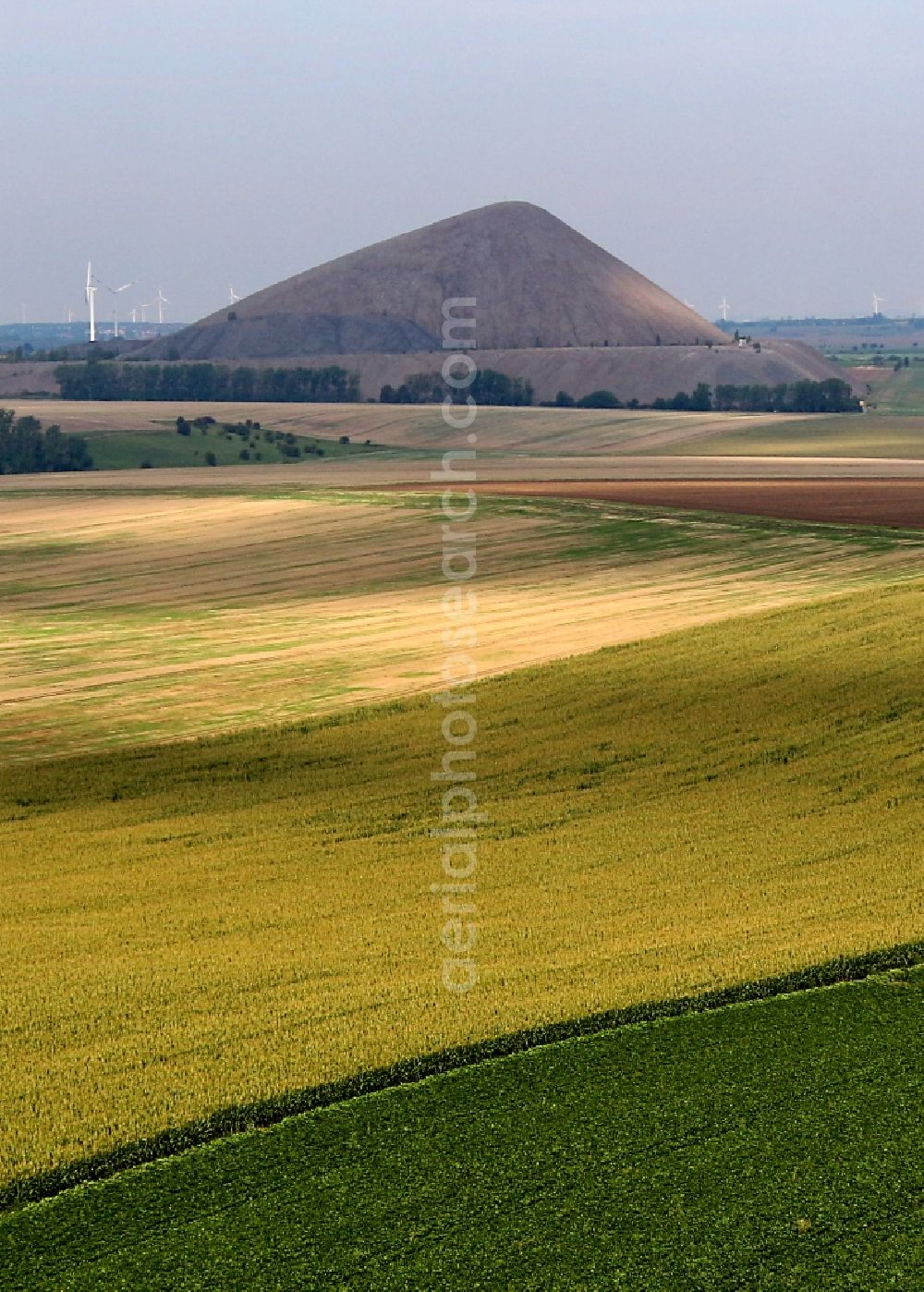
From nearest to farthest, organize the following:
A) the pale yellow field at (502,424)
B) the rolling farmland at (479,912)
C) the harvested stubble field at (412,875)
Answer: the rolling farmland at (479,912)
the harvested stubble field at (412,875)
the pale yellow field at (502,424)

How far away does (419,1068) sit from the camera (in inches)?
741

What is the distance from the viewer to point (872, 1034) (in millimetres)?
19344

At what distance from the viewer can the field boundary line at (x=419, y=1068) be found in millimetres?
16219

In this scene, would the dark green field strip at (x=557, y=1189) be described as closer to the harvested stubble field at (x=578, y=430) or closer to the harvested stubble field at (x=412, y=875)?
the harvested stubble field at (x=412, y=875)

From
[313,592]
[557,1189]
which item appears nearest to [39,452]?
[313,592]

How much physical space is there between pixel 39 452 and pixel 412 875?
11906 centimetres

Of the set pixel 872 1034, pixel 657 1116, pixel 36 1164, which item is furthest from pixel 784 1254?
pixel 36 1164

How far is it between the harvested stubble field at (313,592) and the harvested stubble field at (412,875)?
14.7ft

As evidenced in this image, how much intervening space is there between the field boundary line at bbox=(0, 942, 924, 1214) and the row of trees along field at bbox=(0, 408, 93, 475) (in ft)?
402

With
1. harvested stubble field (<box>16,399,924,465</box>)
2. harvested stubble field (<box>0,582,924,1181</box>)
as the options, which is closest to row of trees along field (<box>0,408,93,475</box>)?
harvested stubble field (<box>16,399,924,465</box>)

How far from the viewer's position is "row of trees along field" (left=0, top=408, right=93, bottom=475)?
5428 inches

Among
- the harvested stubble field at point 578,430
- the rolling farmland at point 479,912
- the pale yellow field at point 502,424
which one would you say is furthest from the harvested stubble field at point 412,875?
the pale yellow field at point 502,424

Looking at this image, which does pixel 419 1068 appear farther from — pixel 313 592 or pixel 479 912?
pixel 313 592

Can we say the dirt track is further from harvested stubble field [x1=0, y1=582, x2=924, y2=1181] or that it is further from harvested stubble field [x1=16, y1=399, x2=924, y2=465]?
harvested stubble field [x1=16, y1=399, x2=924, y2=465]
